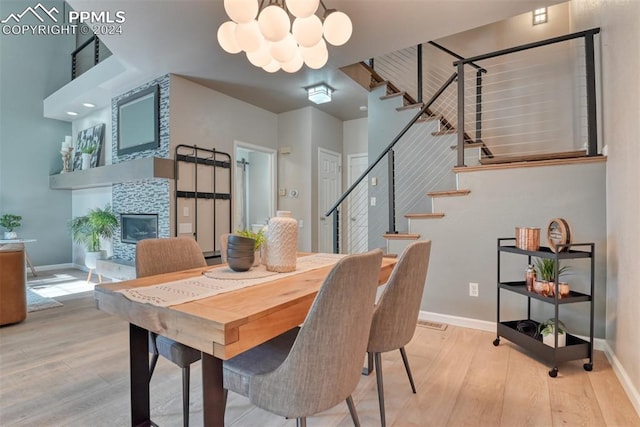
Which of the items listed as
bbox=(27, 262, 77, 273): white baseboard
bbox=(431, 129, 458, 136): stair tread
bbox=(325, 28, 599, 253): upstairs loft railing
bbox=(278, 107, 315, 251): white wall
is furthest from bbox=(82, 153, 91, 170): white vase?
bbox=(431, 129, 458, 136): stair tread

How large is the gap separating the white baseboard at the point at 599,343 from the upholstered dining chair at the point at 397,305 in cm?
129

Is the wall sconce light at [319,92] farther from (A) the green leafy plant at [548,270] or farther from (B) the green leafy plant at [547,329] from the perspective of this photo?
(B) the green leafy plant at [547,329]

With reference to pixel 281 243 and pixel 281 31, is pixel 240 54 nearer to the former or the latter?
pixel 281 31

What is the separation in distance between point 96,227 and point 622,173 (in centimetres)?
586

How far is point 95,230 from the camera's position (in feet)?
15.9


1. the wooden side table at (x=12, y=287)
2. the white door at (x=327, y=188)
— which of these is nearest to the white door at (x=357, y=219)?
the white door at (x=327, y=188)

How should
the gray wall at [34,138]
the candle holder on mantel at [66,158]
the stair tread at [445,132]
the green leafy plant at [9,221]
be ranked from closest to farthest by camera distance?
the stair tread at [445,132] < the green leafy plant at [9,221] < the gray wall at [34,138] < the candle holder on mantel at [66,158]

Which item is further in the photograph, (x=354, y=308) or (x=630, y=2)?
(x=630, y=2)

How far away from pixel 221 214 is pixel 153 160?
3.86 ft

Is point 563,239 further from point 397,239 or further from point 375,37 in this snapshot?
point 375,37

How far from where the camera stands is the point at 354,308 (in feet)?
3.42

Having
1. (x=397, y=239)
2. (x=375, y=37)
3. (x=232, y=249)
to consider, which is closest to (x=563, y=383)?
(x=397, y=239)

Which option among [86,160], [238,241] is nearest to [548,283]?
[238,241]

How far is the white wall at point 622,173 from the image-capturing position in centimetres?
174
